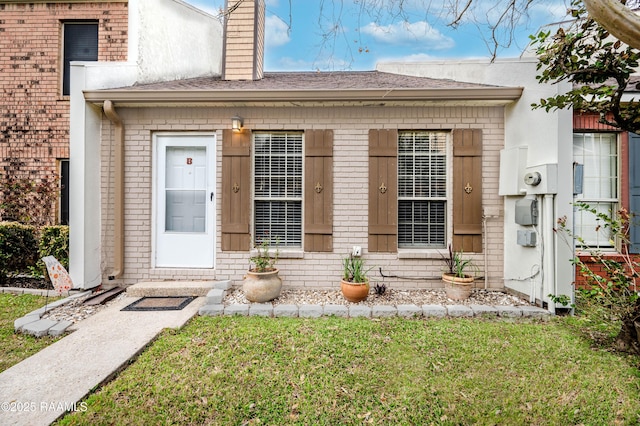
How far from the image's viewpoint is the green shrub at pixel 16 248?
5.23 m

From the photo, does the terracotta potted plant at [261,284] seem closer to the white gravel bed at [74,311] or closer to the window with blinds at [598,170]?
the white gravel bed at [74,311]

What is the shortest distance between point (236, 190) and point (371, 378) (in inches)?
132

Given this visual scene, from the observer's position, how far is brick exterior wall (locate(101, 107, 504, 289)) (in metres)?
4.83

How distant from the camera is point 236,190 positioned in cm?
490

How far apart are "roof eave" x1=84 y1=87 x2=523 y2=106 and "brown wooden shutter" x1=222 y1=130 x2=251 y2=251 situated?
0.57m

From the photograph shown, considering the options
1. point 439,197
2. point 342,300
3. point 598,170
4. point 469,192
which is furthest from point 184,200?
point 598,170

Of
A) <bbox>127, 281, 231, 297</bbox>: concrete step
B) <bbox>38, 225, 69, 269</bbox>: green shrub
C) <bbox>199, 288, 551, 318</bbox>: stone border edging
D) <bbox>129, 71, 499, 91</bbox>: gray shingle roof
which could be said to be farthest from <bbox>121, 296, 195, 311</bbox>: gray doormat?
<bbox>129, 71, 499, 91</bbox>: gray shingle roof

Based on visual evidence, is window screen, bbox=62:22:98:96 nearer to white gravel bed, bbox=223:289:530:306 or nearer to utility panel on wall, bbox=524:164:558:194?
white gravel bed, bbox=223:289:530:306

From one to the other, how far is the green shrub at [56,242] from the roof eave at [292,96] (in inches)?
89.7

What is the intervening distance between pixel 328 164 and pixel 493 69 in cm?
299

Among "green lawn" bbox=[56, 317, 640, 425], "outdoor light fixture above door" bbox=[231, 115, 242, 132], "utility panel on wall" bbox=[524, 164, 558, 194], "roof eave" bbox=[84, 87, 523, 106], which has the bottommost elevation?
"green lawn" bbox=[56, 317, 640, 425]

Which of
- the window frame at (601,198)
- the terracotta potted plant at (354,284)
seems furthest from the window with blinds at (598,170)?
the terracotta potted plant at (354,284)

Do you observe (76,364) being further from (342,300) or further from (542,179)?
(542,179)

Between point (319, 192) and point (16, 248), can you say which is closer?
point (319, 192)
